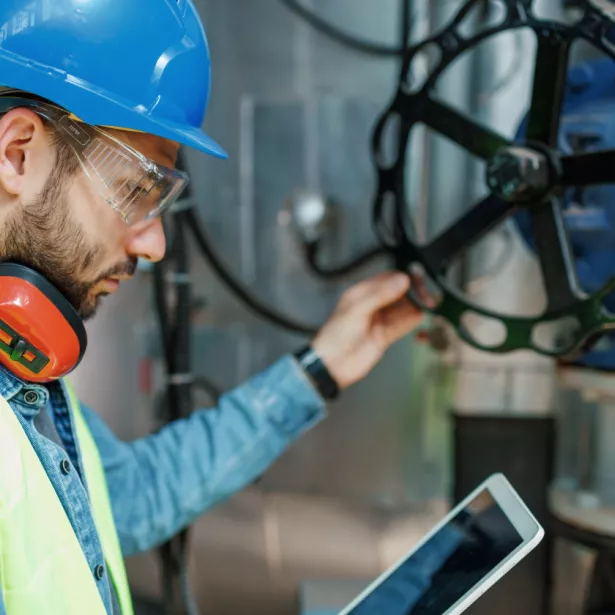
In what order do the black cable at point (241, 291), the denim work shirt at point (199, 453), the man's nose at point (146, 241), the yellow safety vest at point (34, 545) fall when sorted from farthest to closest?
the black cable at point (241, 291), the denim work shirt at point (199, 453), the man's nose at point (146, 241), the yellow safety vest at point (34, 545)

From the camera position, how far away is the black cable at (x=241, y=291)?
1.11m

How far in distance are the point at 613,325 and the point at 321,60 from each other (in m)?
0.73

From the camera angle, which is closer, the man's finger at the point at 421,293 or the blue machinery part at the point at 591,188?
the blue machinery part at the point at 591,188

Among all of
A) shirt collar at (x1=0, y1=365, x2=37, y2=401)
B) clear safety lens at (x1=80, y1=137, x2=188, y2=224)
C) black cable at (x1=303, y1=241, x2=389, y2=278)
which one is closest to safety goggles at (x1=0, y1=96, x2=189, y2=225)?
clear safety lens at (x1=80, y1=137, x2=188, y2=224)

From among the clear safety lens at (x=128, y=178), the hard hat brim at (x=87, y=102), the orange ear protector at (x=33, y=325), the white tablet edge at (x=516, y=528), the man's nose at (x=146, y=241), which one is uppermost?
the hard hat brim at (x=87, y=102)

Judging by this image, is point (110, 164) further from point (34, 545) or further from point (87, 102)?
point (34, 545)

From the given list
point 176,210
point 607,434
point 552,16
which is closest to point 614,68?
point 552,16

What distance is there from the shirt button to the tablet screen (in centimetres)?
36

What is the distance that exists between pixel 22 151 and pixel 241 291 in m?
0.58

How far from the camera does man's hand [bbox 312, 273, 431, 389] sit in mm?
875

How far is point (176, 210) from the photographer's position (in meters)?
1.04

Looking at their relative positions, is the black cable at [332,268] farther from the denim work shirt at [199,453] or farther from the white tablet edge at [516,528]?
the white tablet edge at [516,528]

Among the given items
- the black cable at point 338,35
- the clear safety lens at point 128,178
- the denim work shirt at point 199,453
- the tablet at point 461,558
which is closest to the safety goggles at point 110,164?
the clear safety lens at point 128,178

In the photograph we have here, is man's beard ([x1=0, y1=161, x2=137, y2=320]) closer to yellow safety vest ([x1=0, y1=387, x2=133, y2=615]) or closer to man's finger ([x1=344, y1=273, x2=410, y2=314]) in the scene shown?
yellow safety vest ([x1=0, y1=387, x2=133, y2=615])
